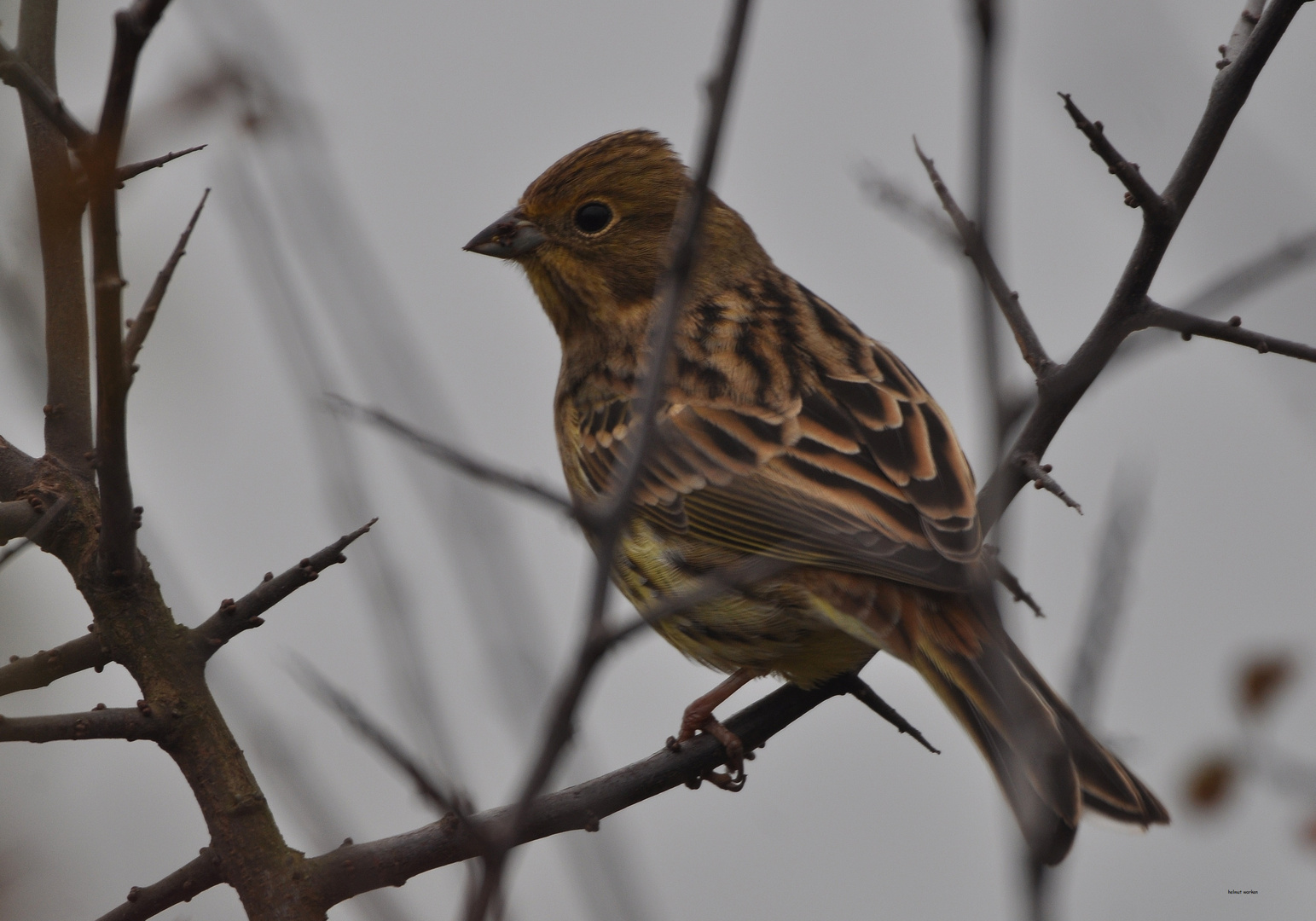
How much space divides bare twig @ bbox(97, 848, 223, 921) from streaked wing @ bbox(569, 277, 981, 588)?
2205 mm

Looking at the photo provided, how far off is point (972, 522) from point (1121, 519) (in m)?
2.46

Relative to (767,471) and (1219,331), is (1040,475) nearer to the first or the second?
(1219,331)

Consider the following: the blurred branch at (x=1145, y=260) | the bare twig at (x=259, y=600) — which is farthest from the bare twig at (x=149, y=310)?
the blurred branch at (x=1145, y=260)

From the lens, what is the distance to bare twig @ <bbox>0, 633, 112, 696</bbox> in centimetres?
300

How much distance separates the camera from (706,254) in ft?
22.6

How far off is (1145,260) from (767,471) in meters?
2.08

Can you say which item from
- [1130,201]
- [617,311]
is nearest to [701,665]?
[617,311]

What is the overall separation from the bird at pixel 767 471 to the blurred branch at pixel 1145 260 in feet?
1.78

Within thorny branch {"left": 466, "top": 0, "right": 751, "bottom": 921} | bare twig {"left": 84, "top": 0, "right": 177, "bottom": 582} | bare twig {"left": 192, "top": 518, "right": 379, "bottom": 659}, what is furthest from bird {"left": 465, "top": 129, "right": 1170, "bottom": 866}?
thorny branch {"left": 466, "top": 0, "right": 751, "bottom": 921}

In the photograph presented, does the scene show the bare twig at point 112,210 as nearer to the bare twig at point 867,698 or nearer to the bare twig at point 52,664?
the bare twig at point 52,664

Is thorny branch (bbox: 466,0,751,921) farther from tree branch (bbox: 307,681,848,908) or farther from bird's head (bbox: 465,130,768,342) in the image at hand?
bird's head (bbox: 465,130,768,342)

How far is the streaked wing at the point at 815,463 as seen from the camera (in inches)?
187

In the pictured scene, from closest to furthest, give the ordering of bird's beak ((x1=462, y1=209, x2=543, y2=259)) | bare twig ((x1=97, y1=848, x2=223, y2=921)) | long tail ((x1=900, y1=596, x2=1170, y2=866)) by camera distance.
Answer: bare twig ((x1=97, y1=848, x2=223, y2=921)), long tail ((x1=900, y1=596, x2=1170, y2=866)), bird's beak ((x1=462, y1=209, x2=543, y2=259))

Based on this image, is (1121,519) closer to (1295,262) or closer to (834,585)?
(1295,262)
